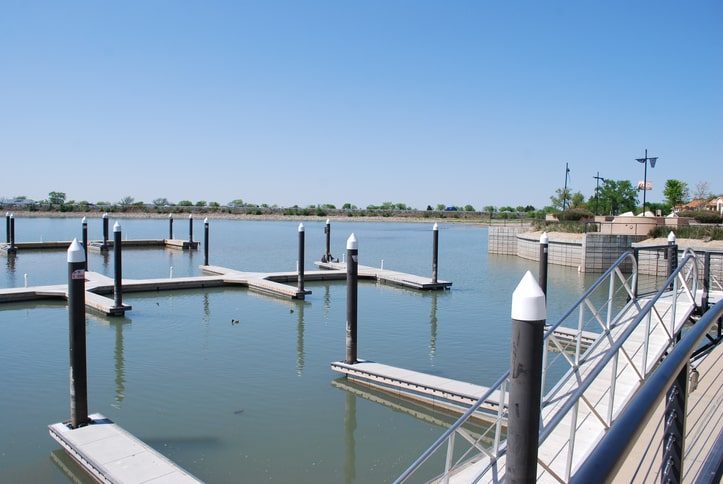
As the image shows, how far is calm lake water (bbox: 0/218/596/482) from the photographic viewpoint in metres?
8.30

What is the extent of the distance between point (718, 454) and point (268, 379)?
31.4 feet

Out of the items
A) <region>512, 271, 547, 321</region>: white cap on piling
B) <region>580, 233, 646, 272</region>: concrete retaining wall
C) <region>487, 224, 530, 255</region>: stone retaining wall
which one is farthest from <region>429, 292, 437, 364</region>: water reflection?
<region>487, 224, 530, 255</region>: stone retaining wall

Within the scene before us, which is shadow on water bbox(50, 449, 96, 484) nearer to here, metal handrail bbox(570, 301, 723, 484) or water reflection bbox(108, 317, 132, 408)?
water reflection bbox(108, 317, 132, 408)

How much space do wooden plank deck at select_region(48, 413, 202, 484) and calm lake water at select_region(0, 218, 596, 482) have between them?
0.34m

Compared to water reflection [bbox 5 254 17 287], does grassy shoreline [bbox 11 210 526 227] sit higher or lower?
higher

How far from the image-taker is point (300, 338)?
1506 cm

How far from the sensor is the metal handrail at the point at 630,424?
4.68 ft

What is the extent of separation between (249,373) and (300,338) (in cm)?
327

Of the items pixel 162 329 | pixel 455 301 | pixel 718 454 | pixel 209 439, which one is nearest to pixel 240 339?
pixel 162 329

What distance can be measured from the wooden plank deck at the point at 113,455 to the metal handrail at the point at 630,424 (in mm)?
6000

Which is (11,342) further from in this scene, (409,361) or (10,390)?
(409,361)

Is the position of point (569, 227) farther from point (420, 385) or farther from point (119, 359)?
point (119, 359)

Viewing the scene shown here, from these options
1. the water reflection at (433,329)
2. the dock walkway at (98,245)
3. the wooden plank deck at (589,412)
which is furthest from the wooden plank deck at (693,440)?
the dock walkway at (98,245)

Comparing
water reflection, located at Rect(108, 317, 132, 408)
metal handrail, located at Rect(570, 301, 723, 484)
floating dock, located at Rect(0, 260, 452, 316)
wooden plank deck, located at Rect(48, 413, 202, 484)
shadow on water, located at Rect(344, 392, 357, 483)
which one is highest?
metal handrail, located at Rect(570, 301, 723, 484)
